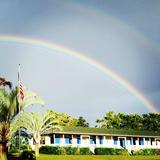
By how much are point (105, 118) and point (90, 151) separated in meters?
44.2

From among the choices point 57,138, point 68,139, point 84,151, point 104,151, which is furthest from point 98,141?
point 84,151

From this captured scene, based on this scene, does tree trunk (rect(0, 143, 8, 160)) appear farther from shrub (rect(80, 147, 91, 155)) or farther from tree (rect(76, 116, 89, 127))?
tree (rect(76, 116, 89, 127))

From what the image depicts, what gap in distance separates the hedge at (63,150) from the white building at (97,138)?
3.24 metres

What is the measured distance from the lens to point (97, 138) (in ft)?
228

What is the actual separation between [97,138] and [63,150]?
1758cm

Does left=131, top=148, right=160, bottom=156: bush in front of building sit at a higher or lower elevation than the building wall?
lower

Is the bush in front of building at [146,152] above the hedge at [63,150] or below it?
below

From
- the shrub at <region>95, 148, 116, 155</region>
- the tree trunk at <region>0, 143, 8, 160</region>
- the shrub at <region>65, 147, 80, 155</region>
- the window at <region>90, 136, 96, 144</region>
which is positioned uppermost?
the tree trunk at <region>0, 143, 8, 160</region>

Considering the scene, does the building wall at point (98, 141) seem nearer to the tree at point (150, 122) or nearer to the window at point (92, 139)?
the window at point (92, 139)

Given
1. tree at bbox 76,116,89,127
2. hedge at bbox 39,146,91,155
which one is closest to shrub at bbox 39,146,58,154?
hedge at bbox 39,146,91,155

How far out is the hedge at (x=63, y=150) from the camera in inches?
2070

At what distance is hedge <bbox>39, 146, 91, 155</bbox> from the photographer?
52.6 metres

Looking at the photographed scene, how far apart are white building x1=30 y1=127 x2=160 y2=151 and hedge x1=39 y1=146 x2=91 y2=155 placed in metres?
3.24

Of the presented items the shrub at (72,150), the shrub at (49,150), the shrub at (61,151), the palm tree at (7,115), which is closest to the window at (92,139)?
the shrub at (72,150)
